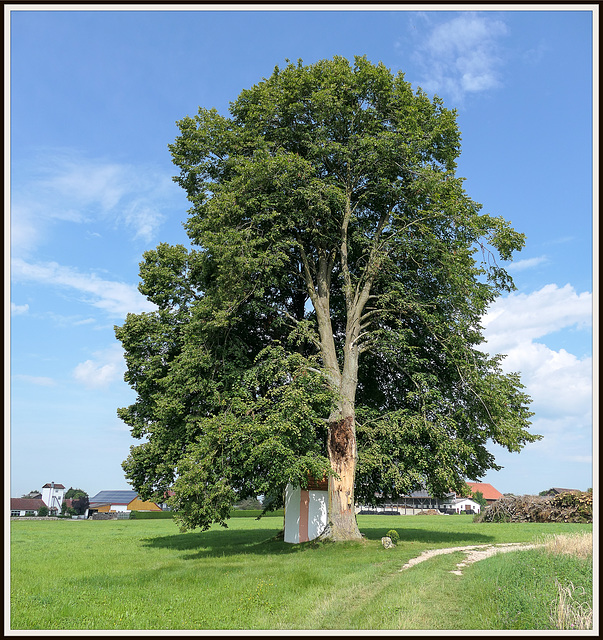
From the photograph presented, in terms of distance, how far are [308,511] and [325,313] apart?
331 inches

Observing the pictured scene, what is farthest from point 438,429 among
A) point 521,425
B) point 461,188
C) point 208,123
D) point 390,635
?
point 208,123

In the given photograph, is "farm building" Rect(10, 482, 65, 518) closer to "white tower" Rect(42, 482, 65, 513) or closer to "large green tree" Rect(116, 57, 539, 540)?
"white tower" Rect(42, 482, 65, 513)

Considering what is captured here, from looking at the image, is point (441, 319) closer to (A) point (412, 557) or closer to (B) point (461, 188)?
(B) point (461, 188)

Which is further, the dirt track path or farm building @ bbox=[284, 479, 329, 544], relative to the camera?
farm building @ bbox=[284, 479, 329, 544]

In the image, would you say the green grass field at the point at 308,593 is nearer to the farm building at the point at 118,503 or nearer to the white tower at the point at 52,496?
the farm building at the point at 118,503

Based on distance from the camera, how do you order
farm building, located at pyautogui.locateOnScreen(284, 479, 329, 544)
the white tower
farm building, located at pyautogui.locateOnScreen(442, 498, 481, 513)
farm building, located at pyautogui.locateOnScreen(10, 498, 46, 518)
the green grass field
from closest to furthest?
the green grass field → farm building, located at pyautogui.locateOnScreen(284, 479, 329, 544) → farm building, located at pyautogui.locateOnScreen(442, 498, 481, 513) → farm building, located at pyautogui.locateOnScreen(10, 498, 46, 518) → the white tower

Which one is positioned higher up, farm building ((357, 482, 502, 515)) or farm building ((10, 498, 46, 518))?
farm building ((357, 482, 502, 515))

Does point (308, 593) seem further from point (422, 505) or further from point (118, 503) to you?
point (118, 503)

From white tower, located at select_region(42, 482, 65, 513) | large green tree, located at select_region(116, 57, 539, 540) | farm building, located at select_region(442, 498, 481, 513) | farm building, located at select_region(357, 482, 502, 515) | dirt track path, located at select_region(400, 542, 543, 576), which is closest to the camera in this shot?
dirt track path, located at select_region(400, 542, 543, 576)

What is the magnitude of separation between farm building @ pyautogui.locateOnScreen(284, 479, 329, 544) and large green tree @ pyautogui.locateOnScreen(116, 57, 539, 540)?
5.24ft

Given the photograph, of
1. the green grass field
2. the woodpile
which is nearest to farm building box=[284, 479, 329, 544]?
the green grass field

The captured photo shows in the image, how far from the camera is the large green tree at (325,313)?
720 inches

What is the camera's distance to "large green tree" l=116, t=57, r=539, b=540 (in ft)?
60.0

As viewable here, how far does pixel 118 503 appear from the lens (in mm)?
95562
